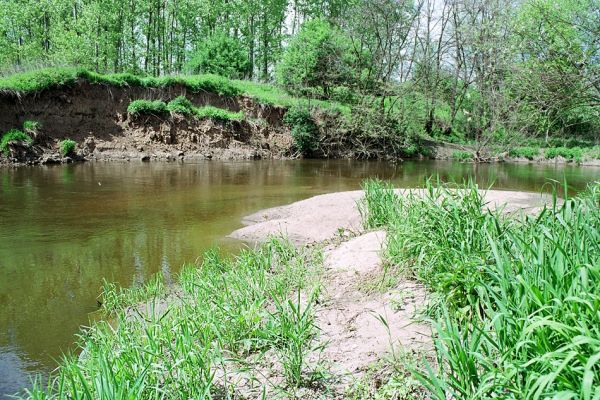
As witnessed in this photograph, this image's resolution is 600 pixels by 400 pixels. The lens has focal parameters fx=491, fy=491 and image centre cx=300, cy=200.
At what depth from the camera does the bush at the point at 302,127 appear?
30.9 meters

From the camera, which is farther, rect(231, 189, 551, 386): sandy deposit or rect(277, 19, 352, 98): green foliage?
rect(277, 19, 352, 98): green foliage

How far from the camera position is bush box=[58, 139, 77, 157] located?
2473 centimetres

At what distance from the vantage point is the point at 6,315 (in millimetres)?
6250

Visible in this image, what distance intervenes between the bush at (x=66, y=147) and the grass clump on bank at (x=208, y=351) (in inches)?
836

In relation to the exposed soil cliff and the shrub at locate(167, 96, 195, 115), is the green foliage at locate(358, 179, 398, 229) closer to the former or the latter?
the exposed soil cliff

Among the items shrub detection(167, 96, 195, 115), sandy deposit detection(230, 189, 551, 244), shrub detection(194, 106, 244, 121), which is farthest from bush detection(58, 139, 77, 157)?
sandy deposit detection(230, 189, 551, 244)

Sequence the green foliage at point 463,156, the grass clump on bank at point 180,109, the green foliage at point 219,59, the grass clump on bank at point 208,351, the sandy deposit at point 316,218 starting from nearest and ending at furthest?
the grass clump on bank at point 208,351
the sandy deposit at point 316,218
the grass clump on bank at point 180,109
the green foliage at point 463,156
the green foliage at point 219,59

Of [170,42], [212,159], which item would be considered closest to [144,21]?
[170,42]

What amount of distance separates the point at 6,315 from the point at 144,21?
41857 millimetres

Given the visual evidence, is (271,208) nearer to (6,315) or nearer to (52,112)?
(6,315)

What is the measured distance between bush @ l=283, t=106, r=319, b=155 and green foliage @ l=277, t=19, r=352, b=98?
1811 mm

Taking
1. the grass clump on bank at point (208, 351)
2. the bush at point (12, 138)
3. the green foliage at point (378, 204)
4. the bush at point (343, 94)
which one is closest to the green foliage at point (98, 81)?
the bush at point (12, 138)

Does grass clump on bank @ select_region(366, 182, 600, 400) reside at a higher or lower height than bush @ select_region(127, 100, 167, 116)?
lower

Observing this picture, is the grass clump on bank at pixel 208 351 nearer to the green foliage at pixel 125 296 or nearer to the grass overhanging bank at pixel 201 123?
the green foliage at pixel 125 296
